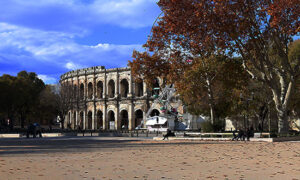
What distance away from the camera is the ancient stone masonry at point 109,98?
6781 cm

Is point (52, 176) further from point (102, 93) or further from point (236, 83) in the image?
point (102, 93)

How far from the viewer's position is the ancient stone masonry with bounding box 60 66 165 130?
6781 centimetres

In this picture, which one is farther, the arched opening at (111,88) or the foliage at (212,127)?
the arched opening at (111,88)

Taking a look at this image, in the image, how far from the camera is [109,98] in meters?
71.2

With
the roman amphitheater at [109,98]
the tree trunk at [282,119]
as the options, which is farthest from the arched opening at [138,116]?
the tree trunk at [282,119]

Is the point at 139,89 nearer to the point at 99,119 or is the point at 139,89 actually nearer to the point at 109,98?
the point at 109,98

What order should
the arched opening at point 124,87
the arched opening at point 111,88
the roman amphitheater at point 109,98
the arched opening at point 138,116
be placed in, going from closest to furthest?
1. the roman amphitheater at point 109,98
2. the arched opening at point 138,116
3. the arched opening at point 124,87
4. the arched opening at point 111,88

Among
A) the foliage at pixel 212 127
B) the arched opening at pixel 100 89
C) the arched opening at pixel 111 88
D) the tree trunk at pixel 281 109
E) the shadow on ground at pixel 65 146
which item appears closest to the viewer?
the shadow on ground at pixel 65 146

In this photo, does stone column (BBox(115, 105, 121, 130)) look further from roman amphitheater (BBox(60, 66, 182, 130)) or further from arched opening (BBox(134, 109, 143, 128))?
arched opening (BBox(134, 109, 143, 128))

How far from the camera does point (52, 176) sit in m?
8.69

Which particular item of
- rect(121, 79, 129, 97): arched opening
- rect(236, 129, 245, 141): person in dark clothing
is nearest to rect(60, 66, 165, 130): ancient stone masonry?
rect(121, 79, 129, 97): arched opening

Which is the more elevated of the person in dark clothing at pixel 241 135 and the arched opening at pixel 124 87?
the arched opening at pixel 124 87

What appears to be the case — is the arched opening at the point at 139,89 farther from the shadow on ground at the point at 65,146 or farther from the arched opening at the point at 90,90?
the shadow on ground at the point at 65,146

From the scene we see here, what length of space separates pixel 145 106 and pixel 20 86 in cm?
2190
